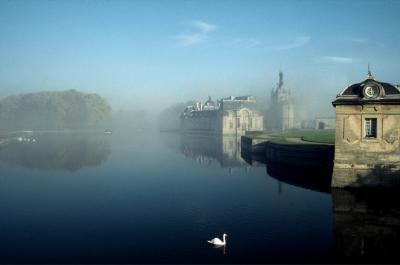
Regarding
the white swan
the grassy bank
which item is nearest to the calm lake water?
the white swan

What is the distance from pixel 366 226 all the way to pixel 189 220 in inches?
385

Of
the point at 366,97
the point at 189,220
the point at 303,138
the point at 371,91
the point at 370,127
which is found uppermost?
the point at 371,91

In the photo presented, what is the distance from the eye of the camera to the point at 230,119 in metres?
118

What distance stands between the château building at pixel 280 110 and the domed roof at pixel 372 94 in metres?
105

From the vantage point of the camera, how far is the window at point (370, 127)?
2589 centimetres

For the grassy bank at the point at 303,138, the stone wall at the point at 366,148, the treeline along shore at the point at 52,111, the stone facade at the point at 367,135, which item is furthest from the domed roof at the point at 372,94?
the treeline along shore at the point at 52,111

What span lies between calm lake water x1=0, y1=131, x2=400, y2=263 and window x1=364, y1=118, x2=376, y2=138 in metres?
4.42

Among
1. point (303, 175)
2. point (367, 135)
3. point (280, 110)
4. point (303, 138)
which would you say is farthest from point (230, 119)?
point (367, 135)

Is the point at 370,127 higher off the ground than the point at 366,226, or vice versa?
the point at 370,127

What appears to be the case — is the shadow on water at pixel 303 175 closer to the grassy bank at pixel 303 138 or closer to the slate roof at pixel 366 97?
the grassy bank at pixel 303 138

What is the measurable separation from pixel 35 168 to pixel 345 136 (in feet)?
115

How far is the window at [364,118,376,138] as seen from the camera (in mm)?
25891

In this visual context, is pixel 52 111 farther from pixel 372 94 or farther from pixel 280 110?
pixel 372 94

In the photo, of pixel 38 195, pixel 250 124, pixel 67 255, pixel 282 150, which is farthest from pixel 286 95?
pixel 67 255
